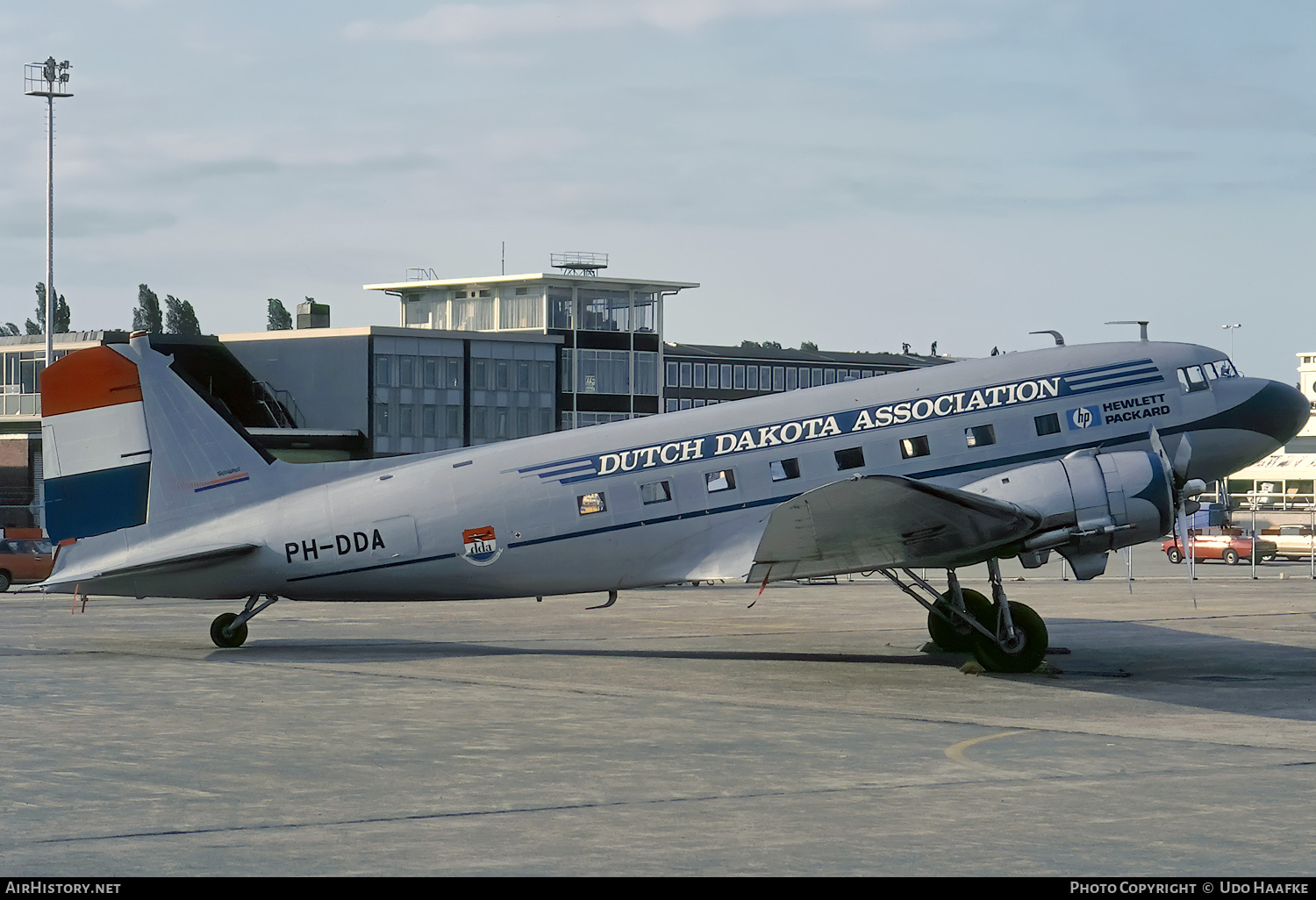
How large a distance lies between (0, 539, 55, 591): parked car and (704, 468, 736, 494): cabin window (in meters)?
30.9

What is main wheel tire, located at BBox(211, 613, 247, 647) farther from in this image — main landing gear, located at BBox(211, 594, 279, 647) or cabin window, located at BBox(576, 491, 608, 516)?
cabin window, located at BBox(576, 491, 608, 516)

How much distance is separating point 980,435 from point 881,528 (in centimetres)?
299

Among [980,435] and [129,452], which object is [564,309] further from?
[980,435]

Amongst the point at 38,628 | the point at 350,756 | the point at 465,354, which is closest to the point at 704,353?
the point at 465,354

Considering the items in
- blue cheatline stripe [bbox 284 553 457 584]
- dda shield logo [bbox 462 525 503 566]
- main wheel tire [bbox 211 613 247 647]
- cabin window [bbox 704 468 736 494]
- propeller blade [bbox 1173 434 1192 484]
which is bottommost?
main wheel tire [bbox 211 613 247 647]

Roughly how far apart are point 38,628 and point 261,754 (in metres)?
16.4

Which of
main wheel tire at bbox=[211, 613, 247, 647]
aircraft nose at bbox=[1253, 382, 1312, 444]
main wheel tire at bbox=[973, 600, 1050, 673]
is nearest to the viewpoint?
main wheel tire at bbox=[973, 600, 1050, 673]

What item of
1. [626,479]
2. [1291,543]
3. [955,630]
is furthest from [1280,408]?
[1291,543]

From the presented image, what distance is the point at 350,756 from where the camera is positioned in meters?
12.7

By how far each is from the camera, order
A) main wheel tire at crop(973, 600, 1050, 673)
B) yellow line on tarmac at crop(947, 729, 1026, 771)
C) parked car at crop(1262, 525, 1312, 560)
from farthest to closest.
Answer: parked car at crop(1262, 525, 1312, 560)
main wheel tire at crop(973, 600, 1050, 673)
yellow line on tarmac at crop(947, 729, 1026, 771)

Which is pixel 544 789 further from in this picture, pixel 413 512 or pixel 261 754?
pixel 413 512

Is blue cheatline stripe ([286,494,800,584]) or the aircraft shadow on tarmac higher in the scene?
blue cheatline stripe ([286,494,800,584])

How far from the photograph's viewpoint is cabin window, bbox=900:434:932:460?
2030cm

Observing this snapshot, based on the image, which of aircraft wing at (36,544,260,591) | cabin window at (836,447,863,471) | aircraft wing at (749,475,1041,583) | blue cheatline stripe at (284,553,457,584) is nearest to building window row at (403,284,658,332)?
aircraft wing at (36,544,260,591)
